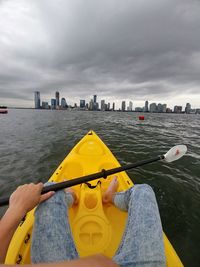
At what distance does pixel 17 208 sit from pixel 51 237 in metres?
0.43

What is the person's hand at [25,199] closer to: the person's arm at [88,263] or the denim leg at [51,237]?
the denim leg at [51,237]

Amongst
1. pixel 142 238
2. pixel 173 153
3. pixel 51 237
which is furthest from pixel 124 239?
pixel 173 153

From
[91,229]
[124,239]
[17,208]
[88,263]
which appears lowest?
[91,229]

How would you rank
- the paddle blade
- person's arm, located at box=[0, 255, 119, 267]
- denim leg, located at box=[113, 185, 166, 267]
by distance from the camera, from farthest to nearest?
1. the paddle blade
2. denim leg, located at box=[113, 185, 166, 267]
3. person's arm, located at box=[0, 255, 119, 267]

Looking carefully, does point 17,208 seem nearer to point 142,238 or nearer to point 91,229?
point 142,238

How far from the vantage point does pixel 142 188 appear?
1965 mm

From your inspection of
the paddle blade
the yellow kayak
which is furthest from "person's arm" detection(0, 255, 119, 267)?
the paddle blade

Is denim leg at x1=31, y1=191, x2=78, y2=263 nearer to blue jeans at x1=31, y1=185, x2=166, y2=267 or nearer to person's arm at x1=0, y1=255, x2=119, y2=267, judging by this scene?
blue jeans at x1=31, y1=185, x2=166, y2=267

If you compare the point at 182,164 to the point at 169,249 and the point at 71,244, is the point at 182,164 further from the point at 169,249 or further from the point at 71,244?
the point at 71,244

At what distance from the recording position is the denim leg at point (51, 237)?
142 cm

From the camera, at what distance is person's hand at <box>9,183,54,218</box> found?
1.43m

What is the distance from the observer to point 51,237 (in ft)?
4.88

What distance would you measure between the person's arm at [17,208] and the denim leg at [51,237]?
15 cm

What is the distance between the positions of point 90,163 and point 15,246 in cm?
267
